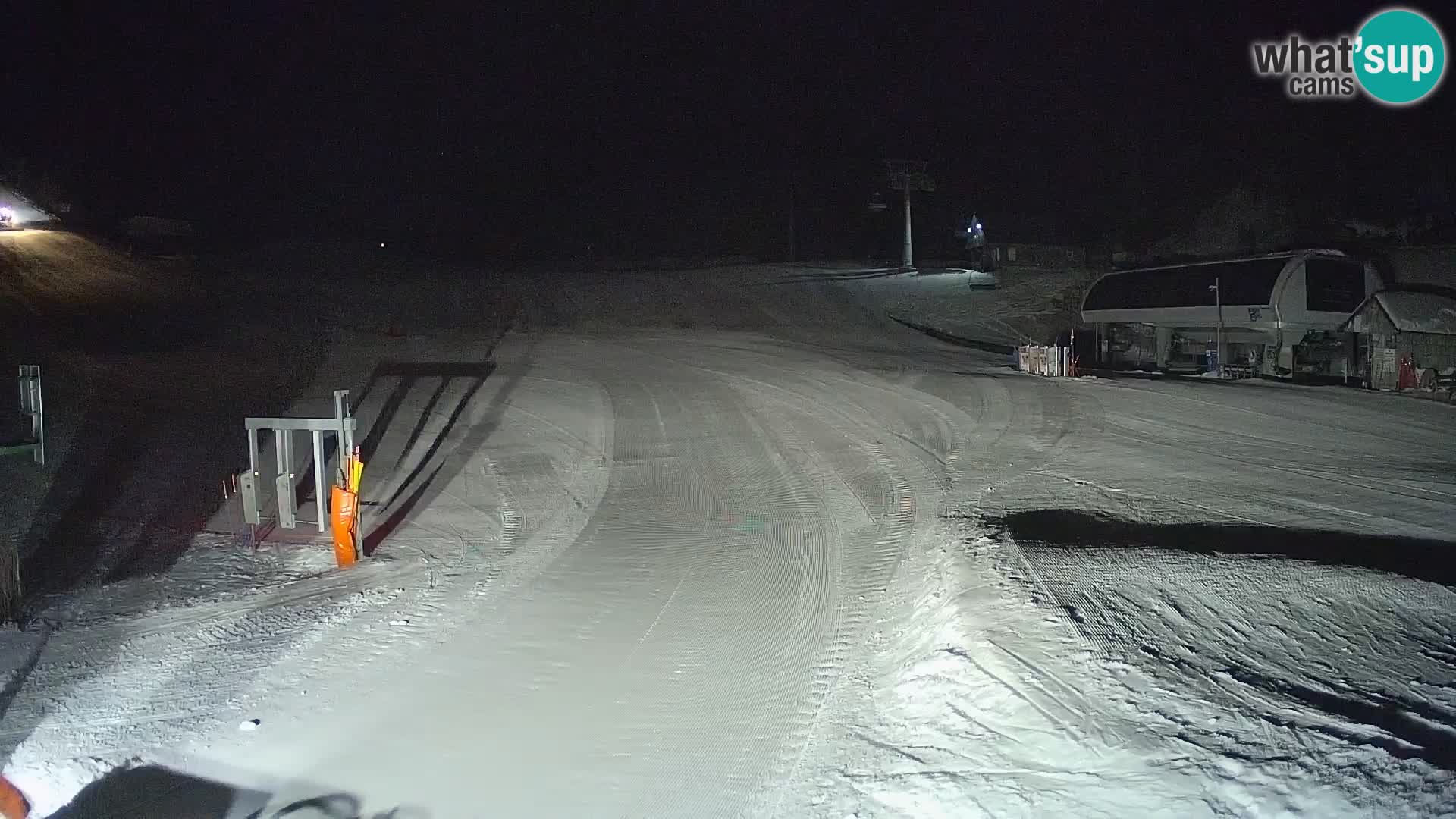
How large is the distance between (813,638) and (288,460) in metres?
7.46

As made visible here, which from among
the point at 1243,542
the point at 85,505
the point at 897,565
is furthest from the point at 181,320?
the point at 1243,542

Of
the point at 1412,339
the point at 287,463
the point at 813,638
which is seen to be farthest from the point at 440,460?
the point at 1412,339

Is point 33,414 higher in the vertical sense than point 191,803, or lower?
higher

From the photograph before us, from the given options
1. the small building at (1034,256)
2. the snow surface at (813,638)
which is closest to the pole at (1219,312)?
the snow surface at (813,638)

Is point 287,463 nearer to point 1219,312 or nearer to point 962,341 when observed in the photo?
point 1219,312

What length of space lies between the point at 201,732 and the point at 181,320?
3114cm

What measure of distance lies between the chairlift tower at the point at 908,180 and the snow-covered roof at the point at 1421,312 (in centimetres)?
3186

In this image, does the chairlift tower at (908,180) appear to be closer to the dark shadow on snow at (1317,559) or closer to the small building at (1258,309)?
the small building at (1258,309)

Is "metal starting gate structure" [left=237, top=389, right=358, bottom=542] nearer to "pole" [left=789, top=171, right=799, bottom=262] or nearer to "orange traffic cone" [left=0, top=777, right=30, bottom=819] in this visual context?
"orange traffic cone" [left=0, top=777, right=30, bottom=819]

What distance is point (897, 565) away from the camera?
9.41m

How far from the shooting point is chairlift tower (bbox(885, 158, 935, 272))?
177ft

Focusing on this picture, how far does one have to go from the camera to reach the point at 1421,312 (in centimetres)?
2223

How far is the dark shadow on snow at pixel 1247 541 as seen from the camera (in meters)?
8.52

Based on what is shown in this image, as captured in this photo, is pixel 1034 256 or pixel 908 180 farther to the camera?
pixel 1034 256
